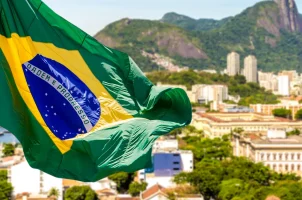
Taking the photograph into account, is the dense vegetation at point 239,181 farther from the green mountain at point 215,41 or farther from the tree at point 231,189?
the green mountain at point 215,41

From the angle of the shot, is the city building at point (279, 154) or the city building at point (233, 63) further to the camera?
the city building at point (233, 63)

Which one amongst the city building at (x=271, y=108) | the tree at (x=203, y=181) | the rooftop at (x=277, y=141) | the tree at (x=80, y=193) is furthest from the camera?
the city building at (x=271, y=108)

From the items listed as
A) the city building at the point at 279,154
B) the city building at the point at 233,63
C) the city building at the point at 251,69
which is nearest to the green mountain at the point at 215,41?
the city building at the point at 233,63

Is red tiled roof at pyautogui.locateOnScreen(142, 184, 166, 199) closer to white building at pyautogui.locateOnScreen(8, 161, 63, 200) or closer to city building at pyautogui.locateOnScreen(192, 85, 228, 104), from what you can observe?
white building at pyautogui.locateOnScreen(8, 161, 63, 200)

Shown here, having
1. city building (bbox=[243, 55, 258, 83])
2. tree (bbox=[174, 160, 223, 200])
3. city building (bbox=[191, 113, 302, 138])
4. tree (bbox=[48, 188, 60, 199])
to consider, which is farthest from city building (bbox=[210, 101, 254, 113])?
city building (bbox=[243, 55, 258, 83])

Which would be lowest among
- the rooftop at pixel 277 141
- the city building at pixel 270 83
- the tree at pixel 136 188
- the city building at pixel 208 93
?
the tree at pixel 136 188

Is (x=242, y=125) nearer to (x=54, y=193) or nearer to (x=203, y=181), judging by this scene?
(x=203, y=181)

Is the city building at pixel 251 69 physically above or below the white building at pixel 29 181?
above

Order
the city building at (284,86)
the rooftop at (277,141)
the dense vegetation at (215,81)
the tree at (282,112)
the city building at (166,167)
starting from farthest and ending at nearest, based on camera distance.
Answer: the city building at (284,86) < the dense vegetation at (215,81) < the tree at (282,112) < the rooftop at (277,141) < the city building at (166,167)
